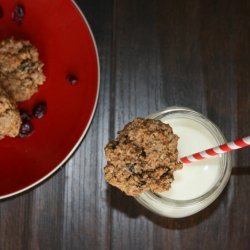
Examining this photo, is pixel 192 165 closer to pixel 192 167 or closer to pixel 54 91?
pixel 192 167

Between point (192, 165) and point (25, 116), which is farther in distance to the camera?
point (25, 116)

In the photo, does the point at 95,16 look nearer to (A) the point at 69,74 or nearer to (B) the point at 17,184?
(A) the point at 69,74

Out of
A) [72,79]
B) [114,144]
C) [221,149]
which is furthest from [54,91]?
[221,149]

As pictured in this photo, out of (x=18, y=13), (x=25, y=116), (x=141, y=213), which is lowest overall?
(x=141, y=213)

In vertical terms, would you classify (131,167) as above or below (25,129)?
below

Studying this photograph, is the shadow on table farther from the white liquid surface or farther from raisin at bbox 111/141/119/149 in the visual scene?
raisin at bbox 111/141/119/149

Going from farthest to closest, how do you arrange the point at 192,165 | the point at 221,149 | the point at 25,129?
the point at 25,129, the point at 192,165, the point at 221,149

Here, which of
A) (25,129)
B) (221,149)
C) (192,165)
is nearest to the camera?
(221,149)
